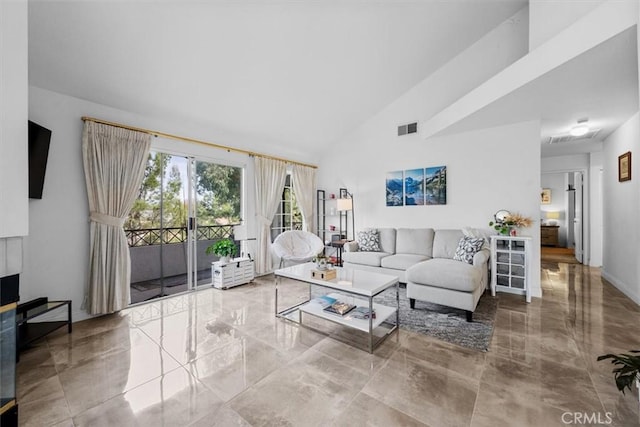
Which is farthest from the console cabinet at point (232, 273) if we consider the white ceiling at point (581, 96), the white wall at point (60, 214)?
the white ceiling at point (581, 96)

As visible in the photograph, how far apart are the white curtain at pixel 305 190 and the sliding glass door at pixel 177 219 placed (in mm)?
1297

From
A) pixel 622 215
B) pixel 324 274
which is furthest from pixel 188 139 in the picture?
pixel 622 215

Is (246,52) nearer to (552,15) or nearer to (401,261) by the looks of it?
(552,15)

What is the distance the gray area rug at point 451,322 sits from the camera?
7.85ft

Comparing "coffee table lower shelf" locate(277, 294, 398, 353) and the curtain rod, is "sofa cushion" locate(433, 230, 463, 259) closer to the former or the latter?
"coffee table lower shelf" locate(277, 294, 398, 353)

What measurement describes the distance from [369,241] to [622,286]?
3.62 m

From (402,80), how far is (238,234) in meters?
3.89

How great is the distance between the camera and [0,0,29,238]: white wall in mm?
1408

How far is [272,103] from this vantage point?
3.97 metres

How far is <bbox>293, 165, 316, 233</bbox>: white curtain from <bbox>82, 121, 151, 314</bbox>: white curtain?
2.92 metres

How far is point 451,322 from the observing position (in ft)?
8.96

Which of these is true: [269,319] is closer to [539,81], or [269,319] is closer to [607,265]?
[539,81]

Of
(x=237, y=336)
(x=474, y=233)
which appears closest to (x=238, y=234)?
(x=237, y=336)

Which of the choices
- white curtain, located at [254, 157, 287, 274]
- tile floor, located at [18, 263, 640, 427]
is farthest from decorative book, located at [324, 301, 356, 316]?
white curtain, located at [254, 157, 287, 274]
